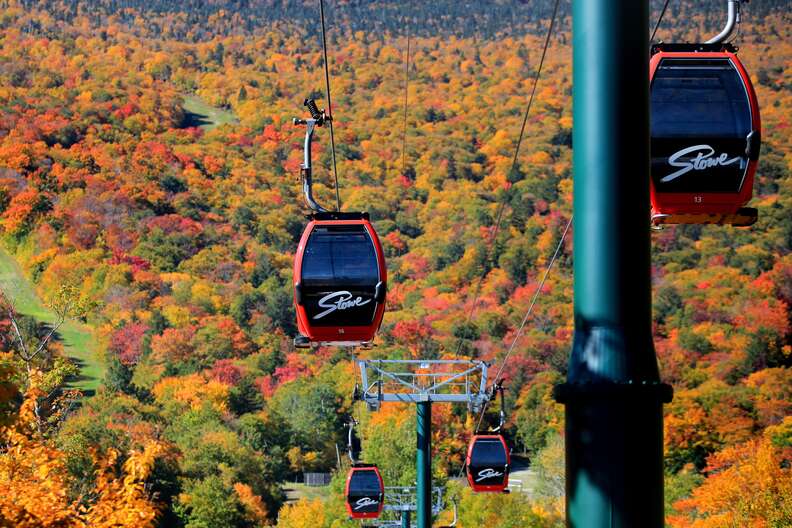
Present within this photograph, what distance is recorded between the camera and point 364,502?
26922 mm

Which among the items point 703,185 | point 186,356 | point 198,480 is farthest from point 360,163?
point 703,185

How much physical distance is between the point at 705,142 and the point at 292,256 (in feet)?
282

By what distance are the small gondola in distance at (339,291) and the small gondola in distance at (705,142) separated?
5.17 meters

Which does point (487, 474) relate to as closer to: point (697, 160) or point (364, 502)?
point (364, 502)

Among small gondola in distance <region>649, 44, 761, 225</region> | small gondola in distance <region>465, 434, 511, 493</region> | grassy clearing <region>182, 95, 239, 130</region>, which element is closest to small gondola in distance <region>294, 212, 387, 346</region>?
small gondola in distance <region>649, 44, 761, 225</region>

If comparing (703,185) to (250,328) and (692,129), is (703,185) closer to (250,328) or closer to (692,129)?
(692,129)

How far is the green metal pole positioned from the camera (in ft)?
71.3

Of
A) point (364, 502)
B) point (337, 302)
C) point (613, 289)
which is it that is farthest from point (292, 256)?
point (613, 289)

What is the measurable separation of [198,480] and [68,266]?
40784mm

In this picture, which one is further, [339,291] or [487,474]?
[487,474]

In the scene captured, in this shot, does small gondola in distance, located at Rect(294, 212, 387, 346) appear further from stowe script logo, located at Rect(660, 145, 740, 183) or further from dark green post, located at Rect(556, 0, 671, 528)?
dark green post, located at Rect(556, 0, 671, 528)

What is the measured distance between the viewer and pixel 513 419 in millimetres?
64750

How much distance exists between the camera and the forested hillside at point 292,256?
166ft

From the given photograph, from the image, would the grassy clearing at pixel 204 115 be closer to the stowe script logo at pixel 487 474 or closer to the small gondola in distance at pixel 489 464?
the small gondola in distance at pixel 489 464
